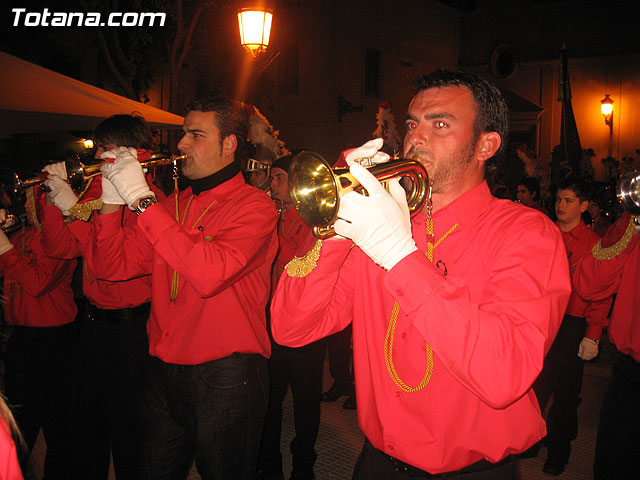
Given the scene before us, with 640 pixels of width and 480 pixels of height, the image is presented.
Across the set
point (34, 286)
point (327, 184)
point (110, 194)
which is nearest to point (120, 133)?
point (110, 194)

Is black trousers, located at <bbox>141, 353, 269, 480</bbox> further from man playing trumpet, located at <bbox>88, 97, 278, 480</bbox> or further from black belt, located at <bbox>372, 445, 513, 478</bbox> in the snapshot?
black belt, located at <bbox>372, 445, 513, 478</bbox>

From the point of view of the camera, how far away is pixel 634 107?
20766 millimetres

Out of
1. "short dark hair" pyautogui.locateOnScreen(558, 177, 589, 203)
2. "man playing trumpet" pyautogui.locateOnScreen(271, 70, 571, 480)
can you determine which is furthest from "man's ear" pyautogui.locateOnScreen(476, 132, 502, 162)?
"short dark hair" pyautogui.locateOnScreen(558, 177, 589, 203)

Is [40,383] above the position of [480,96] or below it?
below

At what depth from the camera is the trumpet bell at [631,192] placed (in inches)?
122

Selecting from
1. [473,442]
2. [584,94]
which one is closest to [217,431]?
[473,442]

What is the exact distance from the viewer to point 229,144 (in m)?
3.19

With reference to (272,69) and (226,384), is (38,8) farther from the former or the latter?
(226,384)

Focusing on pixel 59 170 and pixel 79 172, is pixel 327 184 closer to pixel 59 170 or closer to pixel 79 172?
pixel 79 172

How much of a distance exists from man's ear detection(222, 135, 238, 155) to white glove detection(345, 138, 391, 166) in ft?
4.90

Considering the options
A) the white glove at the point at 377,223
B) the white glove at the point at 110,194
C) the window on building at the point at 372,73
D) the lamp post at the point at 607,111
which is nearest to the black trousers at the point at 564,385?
the white glove at the point at 377,223

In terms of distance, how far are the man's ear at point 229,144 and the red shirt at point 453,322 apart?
1.33m

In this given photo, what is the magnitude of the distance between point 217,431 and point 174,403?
0.90 feet

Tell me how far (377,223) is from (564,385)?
12.0 feet
